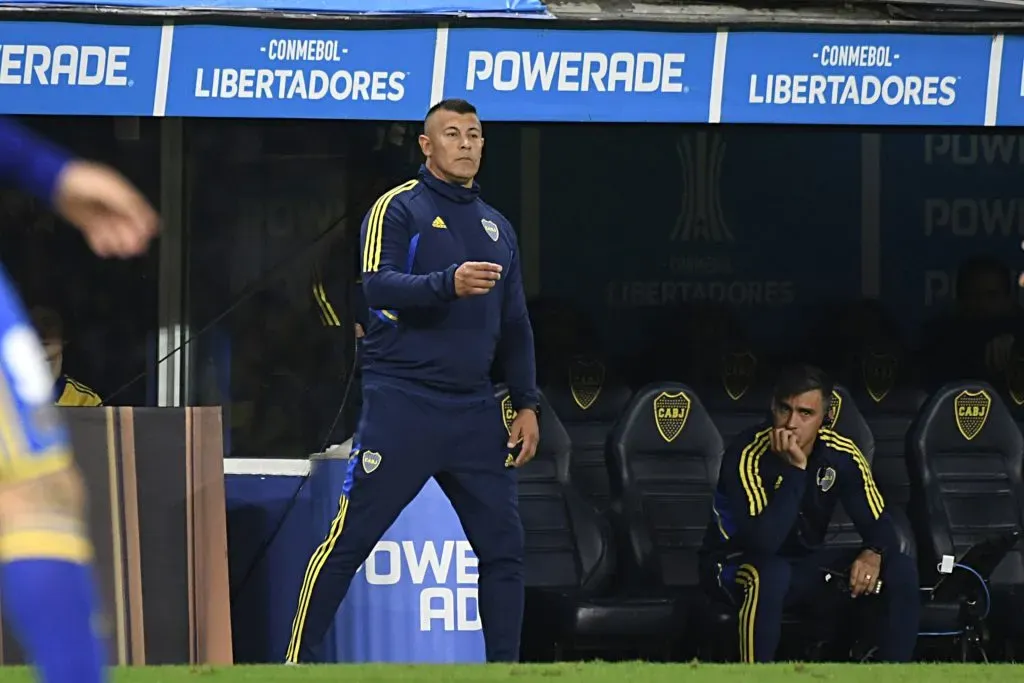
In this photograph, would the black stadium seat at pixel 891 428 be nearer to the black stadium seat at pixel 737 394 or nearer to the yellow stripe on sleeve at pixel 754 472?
the black stadium seat at pixel 737 394

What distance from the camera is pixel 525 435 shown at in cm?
664

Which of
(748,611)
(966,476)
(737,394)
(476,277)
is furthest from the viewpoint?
(737,394)

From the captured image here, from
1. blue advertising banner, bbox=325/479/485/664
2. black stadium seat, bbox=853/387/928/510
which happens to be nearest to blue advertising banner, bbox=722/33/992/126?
blue advertising banner, bbox=325/479/485/664

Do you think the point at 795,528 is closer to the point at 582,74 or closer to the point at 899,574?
the point at 899,574

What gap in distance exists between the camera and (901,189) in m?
10.0

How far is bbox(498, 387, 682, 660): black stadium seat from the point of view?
809 centimetres

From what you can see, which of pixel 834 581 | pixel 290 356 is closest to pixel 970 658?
pixel 834 581

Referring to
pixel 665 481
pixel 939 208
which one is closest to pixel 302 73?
pixel 665 481

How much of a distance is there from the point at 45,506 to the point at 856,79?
4792 millimetres

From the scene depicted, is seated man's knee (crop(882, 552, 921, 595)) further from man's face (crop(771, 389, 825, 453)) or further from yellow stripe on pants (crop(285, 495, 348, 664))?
yellow stripe on pants (crop(285, 495, 348, 664))

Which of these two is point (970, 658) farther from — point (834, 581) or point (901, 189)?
point (901, 189)

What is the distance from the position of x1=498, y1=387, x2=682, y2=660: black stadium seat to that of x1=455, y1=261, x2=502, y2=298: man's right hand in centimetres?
217

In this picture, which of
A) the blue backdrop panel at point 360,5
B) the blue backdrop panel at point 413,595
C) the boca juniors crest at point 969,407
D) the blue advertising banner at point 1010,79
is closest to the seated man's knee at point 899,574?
the boca juniors crest at point 969,407

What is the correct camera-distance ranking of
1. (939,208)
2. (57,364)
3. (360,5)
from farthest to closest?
(939,208) → (57,364) → (360,5)
